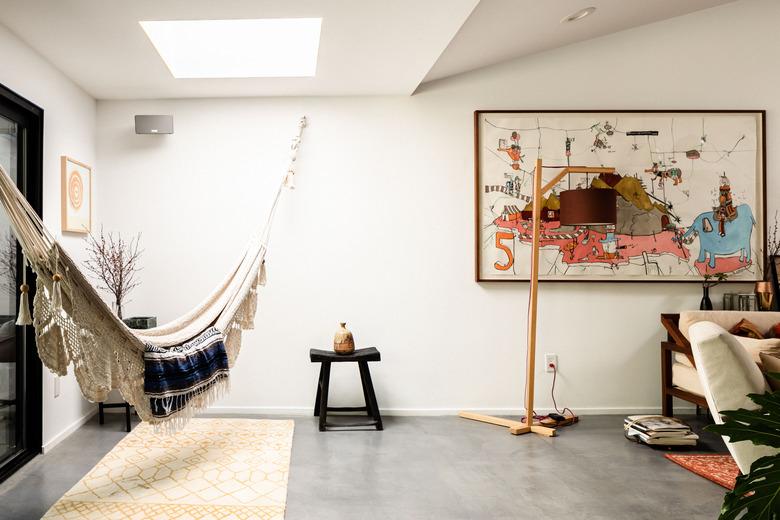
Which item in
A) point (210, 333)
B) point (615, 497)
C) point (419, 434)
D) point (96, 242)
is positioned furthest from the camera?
point (96, 242)

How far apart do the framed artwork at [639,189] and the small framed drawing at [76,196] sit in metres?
2.38

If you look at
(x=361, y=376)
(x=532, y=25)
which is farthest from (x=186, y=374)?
(x=532, y=25)

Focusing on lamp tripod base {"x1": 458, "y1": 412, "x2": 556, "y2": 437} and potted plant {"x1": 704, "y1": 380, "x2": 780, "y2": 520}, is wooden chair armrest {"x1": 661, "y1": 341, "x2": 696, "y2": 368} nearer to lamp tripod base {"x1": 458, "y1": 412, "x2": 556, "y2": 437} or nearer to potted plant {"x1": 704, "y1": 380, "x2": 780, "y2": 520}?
lamp tripod base {"x1": 458, "y1": 412, "x2": 556, "y2": 437}

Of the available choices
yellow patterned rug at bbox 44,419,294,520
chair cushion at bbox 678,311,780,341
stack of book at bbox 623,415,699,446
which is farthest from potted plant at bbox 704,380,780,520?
chair cushion at bbox 678,311,780,341

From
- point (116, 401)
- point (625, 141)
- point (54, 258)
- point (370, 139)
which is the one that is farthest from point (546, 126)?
point (116, 401)

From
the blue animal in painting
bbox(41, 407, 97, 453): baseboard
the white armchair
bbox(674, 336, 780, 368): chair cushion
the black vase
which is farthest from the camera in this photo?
the blue animal in painting

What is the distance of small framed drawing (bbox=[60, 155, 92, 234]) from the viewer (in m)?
2.94

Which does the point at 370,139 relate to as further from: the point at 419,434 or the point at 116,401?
the point at 116,401

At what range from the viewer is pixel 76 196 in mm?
3074

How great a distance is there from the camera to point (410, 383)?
343cm

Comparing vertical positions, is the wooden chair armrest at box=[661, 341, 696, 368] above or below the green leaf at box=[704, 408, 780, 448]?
below

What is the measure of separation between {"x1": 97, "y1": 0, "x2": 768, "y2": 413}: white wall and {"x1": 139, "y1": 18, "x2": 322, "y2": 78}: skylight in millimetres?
342

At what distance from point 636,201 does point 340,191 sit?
188 cm

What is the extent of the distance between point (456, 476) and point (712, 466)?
1207 millimetres
